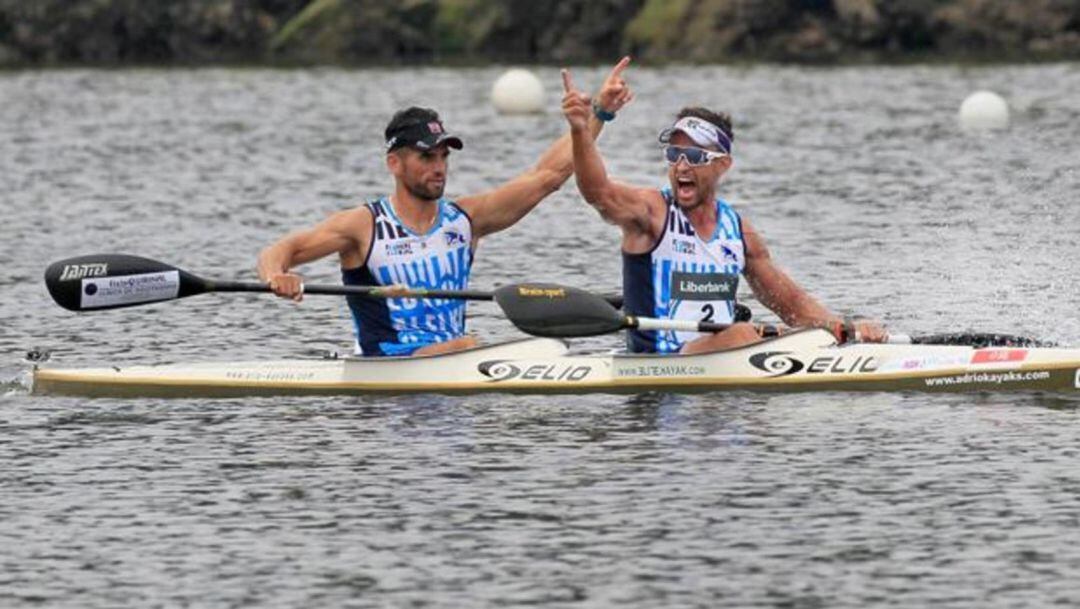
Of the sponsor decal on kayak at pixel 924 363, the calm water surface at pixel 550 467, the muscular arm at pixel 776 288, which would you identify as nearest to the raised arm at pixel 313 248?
the calm water surface at pixel 550 467

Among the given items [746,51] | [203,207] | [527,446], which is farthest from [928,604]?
[746,51]

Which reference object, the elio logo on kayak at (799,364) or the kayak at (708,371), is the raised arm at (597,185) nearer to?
the kayak at (708,371)

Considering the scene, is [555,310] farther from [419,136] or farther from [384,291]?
[419,136]

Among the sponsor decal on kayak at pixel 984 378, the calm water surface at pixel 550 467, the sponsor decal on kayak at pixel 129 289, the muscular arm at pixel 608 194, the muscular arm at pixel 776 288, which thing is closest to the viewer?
the calm water surface at pixel 550 467

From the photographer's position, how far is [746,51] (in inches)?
3150

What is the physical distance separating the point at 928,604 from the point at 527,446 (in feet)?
16.9

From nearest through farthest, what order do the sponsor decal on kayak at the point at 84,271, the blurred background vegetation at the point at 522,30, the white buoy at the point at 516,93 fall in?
the sponsor decal on kayak at the point at 84,271 → the white buoy at the point at 516,93 → the blurred background vegetation at the point at 522,30

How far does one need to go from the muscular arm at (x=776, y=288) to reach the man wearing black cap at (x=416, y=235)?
4.79 feet

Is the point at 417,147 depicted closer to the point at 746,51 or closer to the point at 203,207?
the point at 203,207

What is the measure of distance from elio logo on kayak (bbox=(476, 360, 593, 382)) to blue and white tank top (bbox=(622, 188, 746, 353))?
0.63 meters

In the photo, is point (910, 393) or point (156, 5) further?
point (156, 5)

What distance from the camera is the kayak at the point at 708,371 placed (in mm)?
20375

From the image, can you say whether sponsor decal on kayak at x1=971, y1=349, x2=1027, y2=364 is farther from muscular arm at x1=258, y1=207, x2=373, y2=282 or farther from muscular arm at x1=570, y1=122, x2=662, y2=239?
muscular arm at x1=258, y1=207, x2=373, y2=282

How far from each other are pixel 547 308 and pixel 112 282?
329 cm
